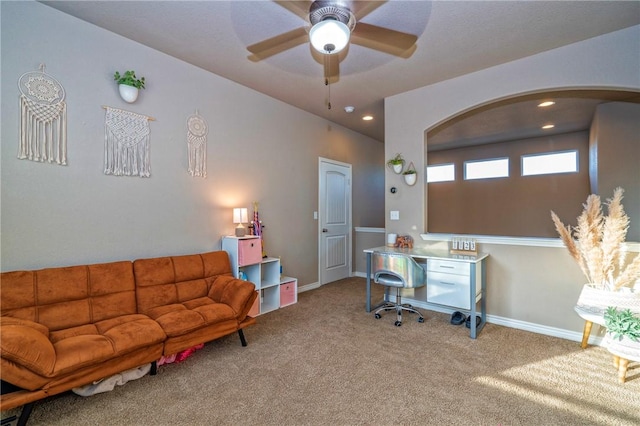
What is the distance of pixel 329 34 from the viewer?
1964 millimetres

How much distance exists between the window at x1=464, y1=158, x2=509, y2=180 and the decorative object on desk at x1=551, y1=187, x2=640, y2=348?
4.42m

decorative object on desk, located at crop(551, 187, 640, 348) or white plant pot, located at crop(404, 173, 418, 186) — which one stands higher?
white plant pot, located at crop(404, 173, 418, 186)

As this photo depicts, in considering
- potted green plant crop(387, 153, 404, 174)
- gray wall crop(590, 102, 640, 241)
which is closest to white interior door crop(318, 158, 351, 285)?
potted green plant crop(387, 153, 404, 174)

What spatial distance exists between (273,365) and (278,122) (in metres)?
3.24

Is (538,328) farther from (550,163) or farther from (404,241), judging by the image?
(550,163)

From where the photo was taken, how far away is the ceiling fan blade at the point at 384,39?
2.57 metres

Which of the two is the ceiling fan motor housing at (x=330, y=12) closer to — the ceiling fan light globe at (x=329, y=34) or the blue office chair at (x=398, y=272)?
the ceiling fan light globe at (x=329, y=34)

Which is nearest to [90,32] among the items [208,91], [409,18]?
[208,91]

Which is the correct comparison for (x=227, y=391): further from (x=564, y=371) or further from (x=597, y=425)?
(x=564, y=371)

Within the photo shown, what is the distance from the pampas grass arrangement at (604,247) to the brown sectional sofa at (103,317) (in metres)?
3.03

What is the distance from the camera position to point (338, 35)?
198 centimetres

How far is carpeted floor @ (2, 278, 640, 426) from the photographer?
178 centimetres

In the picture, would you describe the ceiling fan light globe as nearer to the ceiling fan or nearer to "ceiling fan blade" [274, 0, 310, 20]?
the ceiling fan

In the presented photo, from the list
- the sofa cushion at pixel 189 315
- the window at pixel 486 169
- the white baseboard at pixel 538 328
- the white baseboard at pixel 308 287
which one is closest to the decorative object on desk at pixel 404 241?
the white baseboard at pixel 538 328
